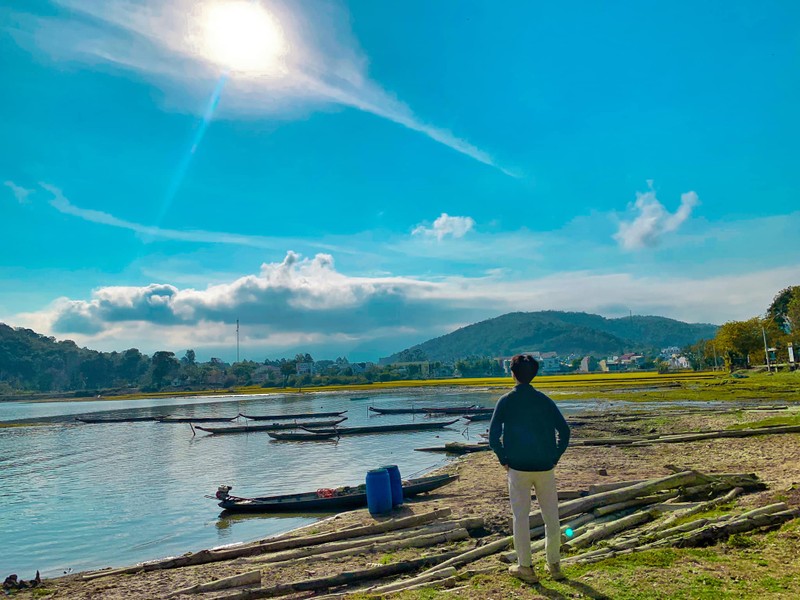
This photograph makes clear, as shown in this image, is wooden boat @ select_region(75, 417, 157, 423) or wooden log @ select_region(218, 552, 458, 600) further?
wooden boat @ select_region(75, 417, 157, 423)

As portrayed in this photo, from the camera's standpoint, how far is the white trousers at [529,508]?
21.5 ft

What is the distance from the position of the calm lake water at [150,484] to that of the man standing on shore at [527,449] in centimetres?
1107

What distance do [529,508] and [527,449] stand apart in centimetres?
76

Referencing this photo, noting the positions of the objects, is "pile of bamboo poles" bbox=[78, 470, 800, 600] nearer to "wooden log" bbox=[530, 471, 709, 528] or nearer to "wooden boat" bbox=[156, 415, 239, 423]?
"wooden log" bbox=[530, 471, 709, 528]

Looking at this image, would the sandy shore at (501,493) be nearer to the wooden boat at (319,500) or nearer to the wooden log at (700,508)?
the wooden log at (700,508)

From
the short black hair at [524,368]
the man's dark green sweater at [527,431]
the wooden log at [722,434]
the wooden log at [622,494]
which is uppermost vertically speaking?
the short black hair at [524,368]

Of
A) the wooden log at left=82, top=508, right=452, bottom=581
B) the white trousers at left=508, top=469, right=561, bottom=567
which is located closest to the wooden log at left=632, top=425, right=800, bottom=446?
the wooden log at left=82, top=508, right=452, bottom=581

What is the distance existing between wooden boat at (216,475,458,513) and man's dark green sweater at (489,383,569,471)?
11428 mm

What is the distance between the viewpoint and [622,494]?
10.2 m

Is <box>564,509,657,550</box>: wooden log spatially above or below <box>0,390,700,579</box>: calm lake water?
above

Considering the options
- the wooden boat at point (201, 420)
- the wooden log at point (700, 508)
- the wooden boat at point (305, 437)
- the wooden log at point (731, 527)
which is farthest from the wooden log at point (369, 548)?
the wooden boat at point (201, 420)

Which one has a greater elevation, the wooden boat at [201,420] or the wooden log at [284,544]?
the wooden log at [284,544]

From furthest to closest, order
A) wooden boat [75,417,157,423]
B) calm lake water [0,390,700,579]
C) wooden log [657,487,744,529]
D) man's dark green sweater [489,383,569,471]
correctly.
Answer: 1. wooden boat [75,417,157,423]
2. calm lake water [0,390,700,579]
3. wooden log [657,487,744,529]
4. man's dark green sweater [489,383,569,471]

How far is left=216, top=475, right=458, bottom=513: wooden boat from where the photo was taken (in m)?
16.9
